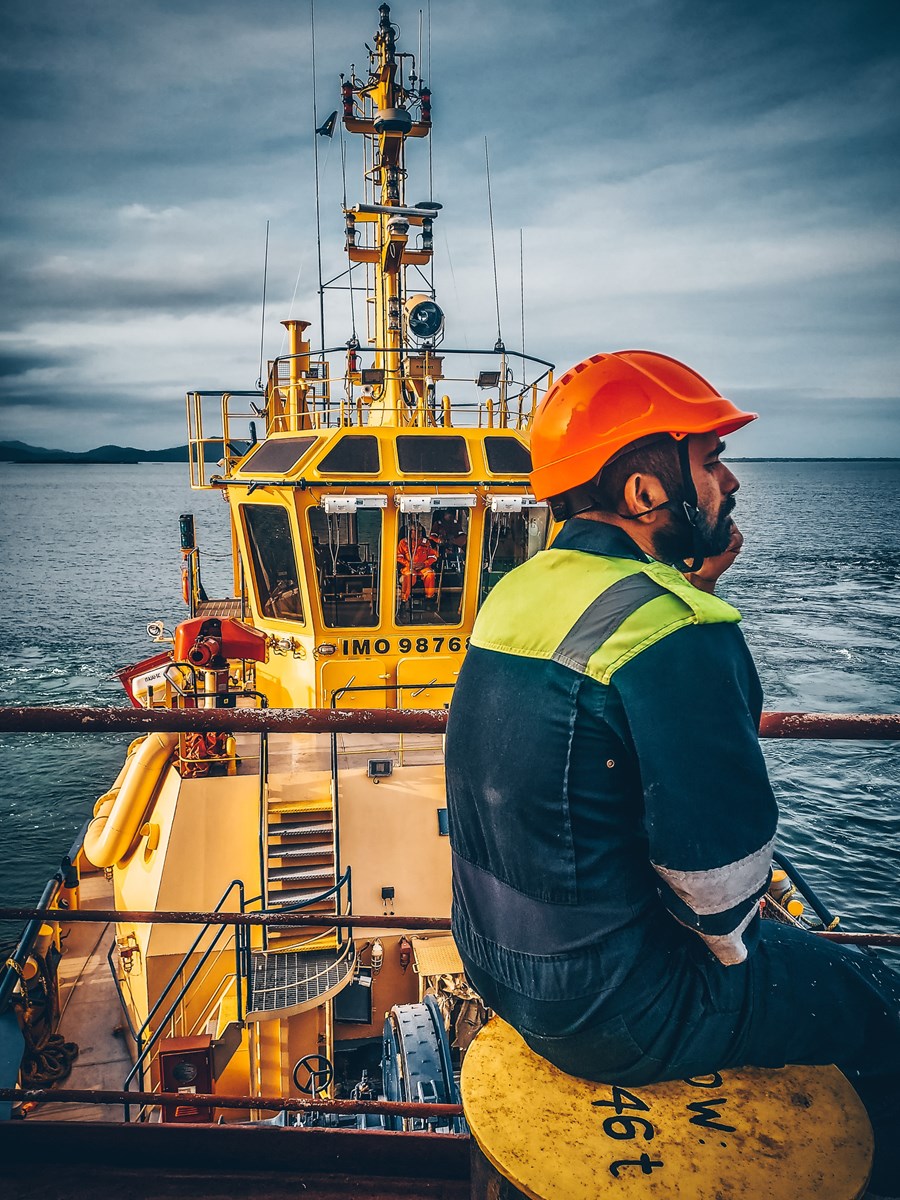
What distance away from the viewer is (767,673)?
27.0 metres

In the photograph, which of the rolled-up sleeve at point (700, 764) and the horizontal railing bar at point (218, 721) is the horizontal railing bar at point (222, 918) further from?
the rolled-up sleeve at point (700, 764)

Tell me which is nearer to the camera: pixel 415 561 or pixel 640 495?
pixel 640 495

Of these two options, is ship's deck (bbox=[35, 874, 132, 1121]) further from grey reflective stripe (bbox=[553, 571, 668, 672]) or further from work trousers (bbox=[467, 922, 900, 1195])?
grey reflective stripe (bbox=[553, 571, 668, 672])

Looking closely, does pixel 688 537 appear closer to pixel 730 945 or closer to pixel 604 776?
pixel 604 776

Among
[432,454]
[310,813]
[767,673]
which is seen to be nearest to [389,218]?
[432,454]

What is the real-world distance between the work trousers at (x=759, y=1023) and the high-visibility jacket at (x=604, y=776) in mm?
64

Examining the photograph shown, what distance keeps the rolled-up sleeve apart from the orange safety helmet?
46cm

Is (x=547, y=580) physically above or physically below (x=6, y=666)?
above

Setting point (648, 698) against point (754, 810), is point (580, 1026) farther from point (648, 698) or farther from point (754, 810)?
point (648, 698)

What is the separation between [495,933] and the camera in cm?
167

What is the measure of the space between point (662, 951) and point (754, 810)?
15.1 inches

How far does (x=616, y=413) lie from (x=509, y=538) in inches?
316

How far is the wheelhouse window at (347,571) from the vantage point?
9.20 metres

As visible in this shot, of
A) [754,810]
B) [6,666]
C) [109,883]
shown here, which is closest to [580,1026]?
[754,810]
